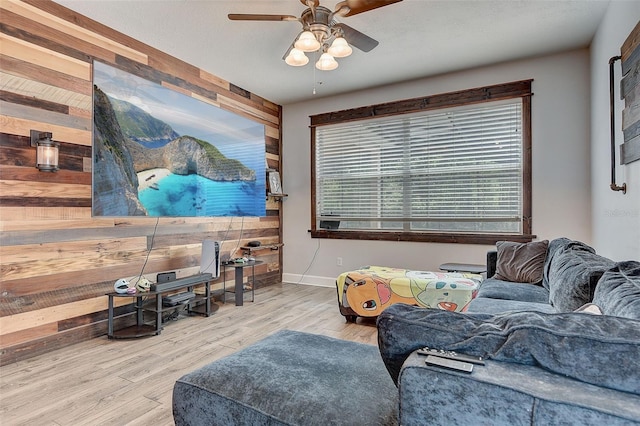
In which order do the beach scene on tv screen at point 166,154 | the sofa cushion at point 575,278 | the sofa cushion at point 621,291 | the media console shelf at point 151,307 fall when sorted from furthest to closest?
the beach scene on tv screen at point 166,154 < the media console shelf at point 151,307 < the sofa cushion at point 575,278 < the sofa cushion at point 621,291

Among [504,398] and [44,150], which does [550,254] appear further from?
[44,150]

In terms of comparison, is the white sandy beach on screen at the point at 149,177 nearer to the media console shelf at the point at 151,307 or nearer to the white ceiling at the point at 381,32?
the media console shelf at the point at 151,307

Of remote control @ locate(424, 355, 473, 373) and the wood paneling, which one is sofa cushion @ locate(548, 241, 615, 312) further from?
remote control @ locate(424, 355, 473, 373)

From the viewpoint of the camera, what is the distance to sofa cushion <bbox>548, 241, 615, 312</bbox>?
1.77m

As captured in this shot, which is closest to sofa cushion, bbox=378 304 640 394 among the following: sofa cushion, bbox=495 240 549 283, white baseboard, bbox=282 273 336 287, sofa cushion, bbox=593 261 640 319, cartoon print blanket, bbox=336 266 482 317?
sofa cushion, bbox=593 261 640 319

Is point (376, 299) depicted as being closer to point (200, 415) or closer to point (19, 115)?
point (200, 415)

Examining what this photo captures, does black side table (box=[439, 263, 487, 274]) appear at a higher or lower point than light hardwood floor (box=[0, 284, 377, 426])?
higher

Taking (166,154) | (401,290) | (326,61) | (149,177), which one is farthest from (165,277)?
(326,61)

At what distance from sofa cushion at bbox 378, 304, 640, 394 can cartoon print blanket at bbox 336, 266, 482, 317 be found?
223 centimetres

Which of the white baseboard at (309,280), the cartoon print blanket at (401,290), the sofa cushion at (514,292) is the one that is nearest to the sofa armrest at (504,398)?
the sofa cushion at (514,292)

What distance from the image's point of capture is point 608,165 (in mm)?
3041

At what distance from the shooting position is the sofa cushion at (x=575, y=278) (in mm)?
1766

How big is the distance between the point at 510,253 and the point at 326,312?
1.97m

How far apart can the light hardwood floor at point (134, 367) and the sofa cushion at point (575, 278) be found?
144cm
